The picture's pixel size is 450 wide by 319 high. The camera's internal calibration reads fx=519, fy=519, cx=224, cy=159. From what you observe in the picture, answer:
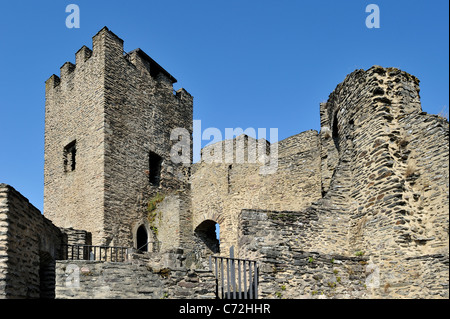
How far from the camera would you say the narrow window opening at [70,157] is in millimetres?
20203

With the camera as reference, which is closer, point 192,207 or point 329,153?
point 329,153

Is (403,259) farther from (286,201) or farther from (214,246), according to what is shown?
(214,246)

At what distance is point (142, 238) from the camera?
1984 centimetres

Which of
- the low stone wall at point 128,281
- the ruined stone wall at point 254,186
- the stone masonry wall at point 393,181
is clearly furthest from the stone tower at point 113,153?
the stone masonry wall at point 393,181

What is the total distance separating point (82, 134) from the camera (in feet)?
64.7

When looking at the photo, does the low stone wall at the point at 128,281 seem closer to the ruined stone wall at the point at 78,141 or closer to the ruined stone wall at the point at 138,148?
the ruined stone wall at the point at 78,141

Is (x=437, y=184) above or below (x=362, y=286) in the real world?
above

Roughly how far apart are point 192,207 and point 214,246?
1.83 m

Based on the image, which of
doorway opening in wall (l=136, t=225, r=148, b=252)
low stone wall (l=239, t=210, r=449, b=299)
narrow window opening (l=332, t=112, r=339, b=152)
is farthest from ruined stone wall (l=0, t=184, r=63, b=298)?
doorway opening in wall (l=136, t=225, r=148, b=252)

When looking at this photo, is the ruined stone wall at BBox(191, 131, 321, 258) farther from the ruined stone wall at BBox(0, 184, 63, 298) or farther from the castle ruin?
the ruined stone wall at BBox(0, 184, 63, 298)
